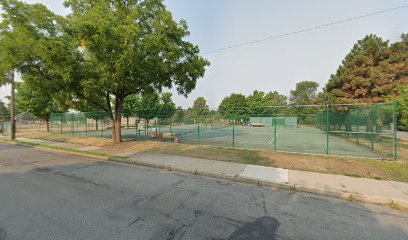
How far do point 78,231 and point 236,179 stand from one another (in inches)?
173

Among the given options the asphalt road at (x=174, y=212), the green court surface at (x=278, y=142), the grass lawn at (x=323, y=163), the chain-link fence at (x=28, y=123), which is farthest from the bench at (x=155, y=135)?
the chain-link fence at (x=28, y=123)

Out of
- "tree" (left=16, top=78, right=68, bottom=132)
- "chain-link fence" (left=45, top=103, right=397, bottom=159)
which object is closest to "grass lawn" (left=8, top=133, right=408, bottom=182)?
"chain-link fence" (left=45, top=103, right=397, bottom=159)

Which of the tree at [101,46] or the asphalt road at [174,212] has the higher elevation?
the tree at [101,46]

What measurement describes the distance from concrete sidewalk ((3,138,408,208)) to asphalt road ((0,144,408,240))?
35 cm

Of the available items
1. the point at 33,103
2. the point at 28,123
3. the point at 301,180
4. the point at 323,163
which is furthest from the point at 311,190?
the point at 28,123

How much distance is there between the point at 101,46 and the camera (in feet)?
30.3

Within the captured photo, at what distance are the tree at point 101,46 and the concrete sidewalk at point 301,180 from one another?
5.11 m

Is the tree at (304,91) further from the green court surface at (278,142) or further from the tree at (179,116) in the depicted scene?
the tree at (179,116)

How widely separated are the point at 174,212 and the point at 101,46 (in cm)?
917

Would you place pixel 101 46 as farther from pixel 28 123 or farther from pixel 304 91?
pixel 304 91

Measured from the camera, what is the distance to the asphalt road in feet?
10.2

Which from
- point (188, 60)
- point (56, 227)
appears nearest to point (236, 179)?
point (56, 227)

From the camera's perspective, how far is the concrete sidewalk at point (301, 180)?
4.61 metres

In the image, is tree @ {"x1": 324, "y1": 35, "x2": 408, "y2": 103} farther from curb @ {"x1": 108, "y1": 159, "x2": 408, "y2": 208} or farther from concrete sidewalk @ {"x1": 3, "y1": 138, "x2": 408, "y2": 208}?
curb @ {"x1": 108, "y1": 159, "x2": 408, "y2": 208}
